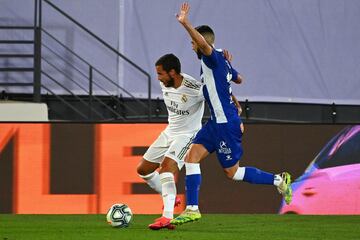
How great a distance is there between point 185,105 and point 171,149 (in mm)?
519

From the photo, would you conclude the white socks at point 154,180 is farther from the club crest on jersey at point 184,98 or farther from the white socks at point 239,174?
the white socks at point 239,174

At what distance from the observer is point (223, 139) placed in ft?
36.7

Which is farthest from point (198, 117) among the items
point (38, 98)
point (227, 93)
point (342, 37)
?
point (342, 37)

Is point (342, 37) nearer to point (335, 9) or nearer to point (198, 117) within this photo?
point (335, 9)

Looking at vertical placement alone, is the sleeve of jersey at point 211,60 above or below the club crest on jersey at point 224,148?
above

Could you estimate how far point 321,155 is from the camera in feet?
47.9

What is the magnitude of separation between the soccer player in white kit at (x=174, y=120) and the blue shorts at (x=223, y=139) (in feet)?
1.07

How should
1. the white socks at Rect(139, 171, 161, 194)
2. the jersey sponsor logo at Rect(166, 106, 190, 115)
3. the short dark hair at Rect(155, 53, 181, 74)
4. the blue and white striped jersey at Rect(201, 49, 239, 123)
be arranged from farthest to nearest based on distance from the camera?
the white socks at Rect(139, 171, 161, 194), the jersey sponsor logo at Rect(166, 106, 190, 115), the short dark hair at Rect(155, 53, 181, 74), the blue and white striped jersey at Rect(201, 49, 239, 123)

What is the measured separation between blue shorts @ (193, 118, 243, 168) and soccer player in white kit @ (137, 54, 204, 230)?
0.32 m

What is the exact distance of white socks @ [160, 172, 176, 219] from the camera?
10930 millimetres

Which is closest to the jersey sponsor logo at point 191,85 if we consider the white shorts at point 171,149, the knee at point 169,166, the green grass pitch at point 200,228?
the white shorts at point 171,149

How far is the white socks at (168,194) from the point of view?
1093 cm

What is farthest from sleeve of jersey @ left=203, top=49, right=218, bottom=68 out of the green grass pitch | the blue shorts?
the green grass pitch

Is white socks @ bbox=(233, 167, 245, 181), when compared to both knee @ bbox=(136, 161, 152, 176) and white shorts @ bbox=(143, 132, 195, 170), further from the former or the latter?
knee @ bbox=(136, 161, 152, 176)
